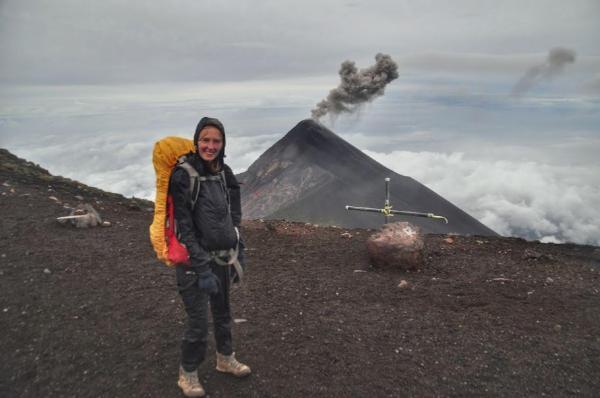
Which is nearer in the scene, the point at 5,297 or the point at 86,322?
the point at 86,322

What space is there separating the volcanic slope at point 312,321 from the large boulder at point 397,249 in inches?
9.6

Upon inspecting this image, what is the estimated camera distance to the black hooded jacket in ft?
12.9

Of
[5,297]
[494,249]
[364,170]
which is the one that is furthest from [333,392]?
[364,170]

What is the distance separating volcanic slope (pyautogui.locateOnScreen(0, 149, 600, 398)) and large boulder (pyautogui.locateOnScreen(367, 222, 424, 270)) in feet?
0.80

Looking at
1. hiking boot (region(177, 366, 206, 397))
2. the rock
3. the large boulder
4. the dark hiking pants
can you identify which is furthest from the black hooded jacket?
the rock

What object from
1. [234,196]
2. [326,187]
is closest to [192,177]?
[234,196]

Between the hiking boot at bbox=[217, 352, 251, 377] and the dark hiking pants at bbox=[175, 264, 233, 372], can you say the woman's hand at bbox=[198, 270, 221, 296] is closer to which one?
the dark hiking pants at bbox=[175, 264, 233, 372]

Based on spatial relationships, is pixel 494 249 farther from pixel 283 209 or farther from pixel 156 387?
pixel 283 209

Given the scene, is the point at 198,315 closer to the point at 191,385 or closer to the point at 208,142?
the point at 191,385

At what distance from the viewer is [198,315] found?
4109 mm

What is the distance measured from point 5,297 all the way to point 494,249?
936 cm

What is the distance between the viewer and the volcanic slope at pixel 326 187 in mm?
24609

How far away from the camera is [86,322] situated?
5.93 metres

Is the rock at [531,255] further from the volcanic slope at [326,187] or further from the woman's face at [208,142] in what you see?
the volcanic slope at [326,187]
